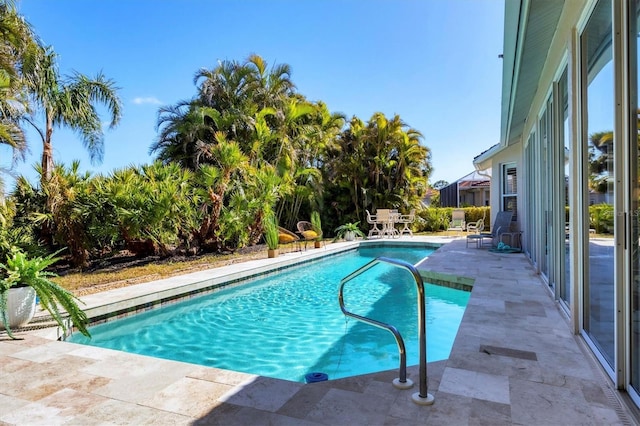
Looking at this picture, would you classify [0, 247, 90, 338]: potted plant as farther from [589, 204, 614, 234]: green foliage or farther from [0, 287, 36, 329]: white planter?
[589, 204, 614, 234]: green foliage

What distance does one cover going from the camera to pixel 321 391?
2.56m

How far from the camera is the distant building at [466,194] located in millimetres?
27594

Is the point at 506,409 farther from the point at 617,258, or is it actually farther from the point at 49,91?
the point at 49,91

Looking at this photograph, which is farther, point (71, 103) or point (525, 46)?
point (71, 103)

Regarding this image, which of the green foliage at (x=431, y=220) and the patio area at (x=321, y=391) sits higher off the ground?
the green foliage at (x=431, y=220)

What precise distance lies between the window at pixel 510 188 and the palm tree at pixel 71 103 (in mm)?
13828

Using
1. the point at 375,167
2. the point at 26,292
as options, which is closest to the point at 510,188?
the point at 375,167

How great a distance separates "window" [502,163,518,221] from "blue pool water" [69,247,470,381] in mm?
6021

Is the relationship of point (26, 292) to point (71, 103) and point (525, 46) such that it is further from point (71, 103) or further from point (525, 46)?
point (71, 103)

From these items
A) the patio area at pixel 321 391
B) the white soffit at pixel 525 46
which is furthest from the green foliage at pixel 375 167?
the patio area at pixel 321 391

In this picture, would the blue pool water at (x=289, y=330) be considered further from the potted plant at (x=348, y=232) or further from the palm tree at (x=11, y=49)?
the potted plant at (x=348, y=232)

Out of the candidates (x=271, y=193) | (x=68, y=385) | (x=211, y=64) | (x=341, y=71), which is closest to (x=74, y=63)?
(x=211, y=64)

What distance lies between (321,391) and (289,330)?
258cm

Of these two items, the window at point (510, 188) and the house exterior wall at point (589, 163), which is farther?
the window at point (510, 188)
